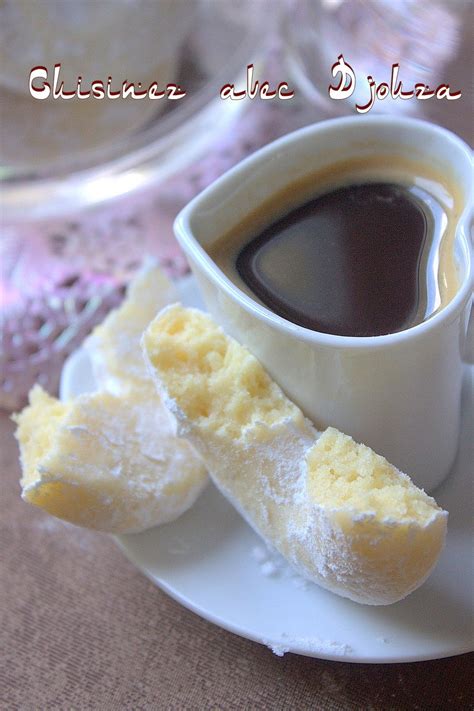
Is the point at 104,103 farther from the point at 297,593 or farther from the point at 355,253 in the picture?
the point at 297,593

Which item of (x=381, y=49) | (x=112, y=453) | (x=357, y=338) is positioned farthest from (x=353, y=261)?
(x=381, y=49)

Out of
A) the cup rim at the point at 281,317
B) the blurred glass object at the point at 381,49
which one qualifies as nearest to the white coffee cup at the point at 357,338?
the cup rim at the point at 281,317

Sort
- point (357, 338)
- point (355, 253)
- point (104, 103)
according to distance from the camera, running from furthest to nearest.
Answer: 1. point (104, 103)
2. point (355, 253)
3. point (357, 338)

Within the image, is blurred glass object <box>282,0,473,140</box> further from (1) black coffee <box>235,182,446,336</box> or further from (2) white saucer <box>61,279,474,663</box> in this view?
(2) white saucer <box>61,279,474,663</box>

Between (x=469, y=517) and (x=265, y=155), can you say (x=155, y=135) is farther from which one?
(x=469, y=517)

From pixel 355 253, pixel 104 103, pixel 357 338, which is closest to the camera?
pixel 357 338

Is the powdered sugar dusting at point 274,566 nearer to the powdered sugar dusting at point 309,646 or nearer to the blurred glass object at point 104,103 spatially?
the powdered sugar dusting at point 309,646
